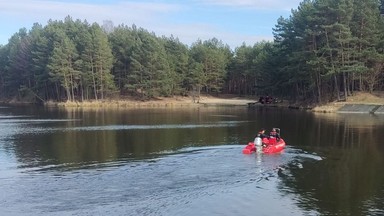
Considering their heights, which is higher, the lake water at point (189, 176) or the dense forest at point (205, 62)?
the dense forest at point (205, 62)

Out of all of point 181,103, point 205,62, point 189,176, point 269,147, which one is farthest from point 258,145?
point 205,62

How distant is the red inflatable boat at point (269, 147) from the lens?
33156mm

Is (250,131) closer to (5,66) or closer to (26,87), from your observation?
(26,87)

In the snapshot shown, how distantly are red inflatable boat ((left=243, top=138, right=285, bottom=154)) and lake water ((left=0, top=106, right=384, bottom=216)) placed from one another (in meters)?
0.71

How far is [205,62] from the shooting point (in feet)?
436

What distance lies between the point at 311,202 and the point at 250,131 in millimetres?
28786

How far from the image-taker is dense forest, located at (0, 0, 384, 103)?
81.6 meters

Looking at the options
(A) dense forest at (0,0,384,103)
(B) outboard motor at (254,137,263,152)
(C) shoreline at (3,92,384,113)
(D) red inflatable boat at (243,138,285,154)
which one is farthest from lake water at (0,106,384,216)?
(C) shoreline at (3,92,384,113)

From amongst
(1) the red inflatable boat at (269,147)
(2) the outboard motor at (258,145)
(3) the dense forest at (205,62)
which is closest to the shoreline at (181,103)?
(3) the dense forest at (205,62)

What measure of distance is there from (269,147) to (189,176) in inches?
391

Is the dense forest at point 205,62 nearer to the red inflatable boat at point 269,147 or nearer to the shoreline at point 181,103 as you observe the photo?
the shoreline at point 181,103

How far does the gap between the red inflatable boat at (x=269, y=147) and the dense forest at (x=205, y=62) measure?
48.6 m

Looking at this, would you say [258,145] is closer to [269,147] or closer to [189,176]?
[269,147]

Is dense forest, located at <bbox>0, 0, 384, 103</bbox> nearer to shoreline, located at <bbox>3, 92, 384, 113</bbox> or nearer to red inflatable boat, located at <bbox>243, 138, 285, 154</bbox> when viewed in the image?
shoreline, located at <bbox>3, 92, 384, 113</bbox>
